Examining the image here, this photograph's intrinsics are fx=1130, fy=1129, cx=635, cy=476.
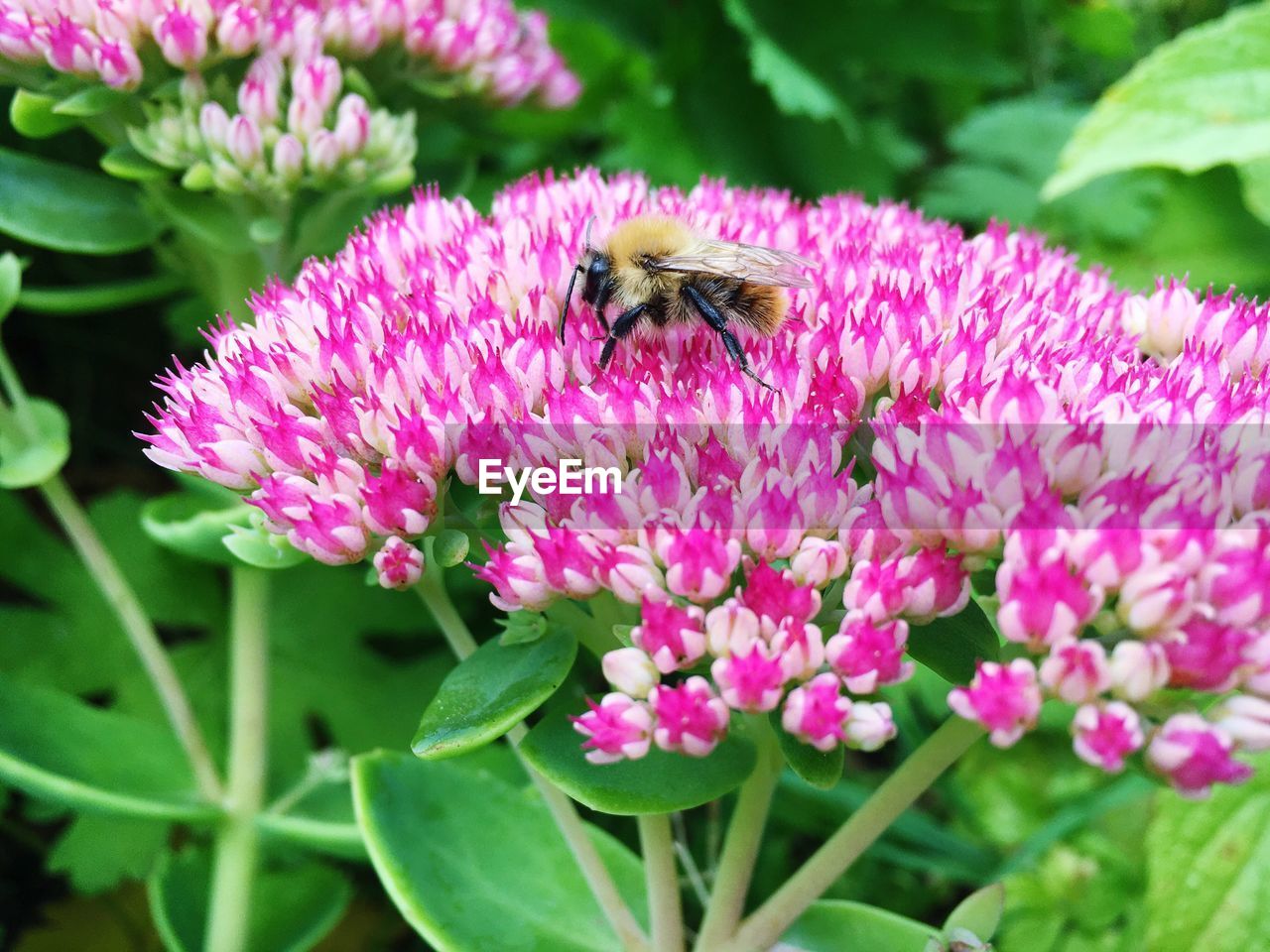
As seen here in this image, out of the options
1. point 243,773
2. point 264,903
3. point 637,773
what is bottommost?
point 264,903

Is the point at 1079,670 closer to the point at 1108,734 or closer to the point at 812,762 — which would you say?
the point at 1108,734

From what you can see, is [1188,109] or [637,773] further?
[1188,109]

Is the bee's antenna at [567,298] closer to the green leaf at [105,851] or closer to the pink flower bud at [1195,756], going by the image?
the pink flower bud at [1195,756]

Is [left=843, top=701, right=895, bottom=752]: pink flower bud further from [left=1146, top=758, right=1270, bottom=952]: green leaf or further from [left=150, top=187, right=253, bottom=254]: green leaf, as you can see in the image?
[left=150, top=187, right=253, bottom=254]: green leaf

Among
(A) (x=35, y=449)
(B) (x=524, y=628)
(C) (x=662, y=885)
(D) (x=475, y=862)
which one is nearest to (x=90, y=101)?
(A) (x=35, y=449)

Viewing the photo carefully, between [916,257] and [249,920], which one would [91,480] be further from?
[916,257]

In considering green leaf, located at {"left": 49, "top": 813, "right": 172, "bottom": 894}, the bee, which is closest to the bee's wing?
the bee

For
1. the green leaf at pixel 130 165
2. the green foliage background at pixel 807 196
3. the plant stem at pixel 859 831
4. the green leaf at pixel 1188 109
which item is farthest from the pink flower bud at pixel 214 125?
the green leaf at pixel 1188 109
